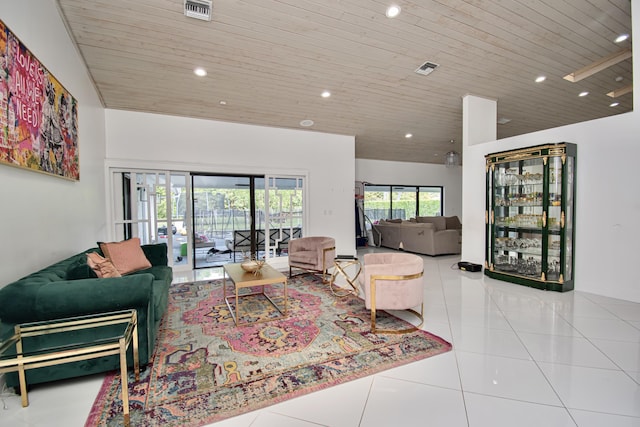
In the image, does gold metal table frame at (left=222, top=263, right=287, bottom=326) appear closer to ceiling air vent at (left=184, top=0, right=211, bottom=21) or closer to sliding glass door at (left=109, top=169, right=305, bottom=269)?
sliding glass door at (left=109, top=169, right=305, bottom=269)

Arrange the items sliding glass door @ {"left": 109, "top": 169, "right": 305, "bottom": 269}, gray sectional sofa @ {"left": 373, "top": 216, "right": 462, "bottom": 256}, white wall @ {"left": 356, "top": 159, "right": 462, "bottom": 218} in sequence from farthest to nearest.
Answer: white wall @ {"left": 356, "top": 159, "right": 462, "bottom": 218} → gray sectional sofa @ {"left": 373, "top": 216, "right": 462, "bottom": 256} → sliding glass door @ {"left": 109, "top": 169, "right": 305, "bottom": 269}

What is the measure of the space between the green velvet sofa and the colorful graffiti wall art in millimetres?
844

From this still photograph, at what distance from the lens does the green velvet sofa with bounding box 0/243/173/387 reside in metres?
1.81

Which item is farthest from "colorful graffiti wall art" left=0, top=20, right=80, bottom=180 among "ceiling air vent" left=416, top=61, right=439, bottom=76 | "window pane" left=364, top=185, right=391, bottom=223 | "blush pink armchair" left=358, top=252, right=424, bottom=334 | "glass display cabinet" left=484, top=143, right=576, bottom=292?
"window pane" left=364, top=185, right=391, bottom=223

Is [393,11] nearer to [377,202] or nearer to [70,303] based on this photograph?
[70,303]

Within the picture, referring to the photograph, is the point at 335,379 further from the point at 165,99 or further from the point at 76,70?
the point at 165,99

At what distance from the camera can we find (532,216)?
4.51 metres

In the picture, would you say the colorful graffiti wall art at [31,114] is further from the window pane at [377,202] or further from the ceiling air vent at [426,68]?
the window pane at [377,202]

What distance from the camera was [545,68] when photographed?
473cm

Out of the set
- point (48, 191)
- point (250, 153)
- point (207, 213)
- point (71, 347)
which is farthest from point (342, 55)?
point (207, 213)

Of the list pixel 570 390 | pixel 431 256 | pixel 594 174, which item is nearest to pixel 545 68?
pixel 594 174

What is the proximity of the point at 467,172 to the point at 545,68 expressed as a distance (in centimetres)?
201

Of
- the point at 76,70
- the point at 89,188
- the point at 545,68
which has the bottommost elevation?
the point at 89,188

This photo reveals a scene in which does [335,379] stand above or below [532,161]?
below
